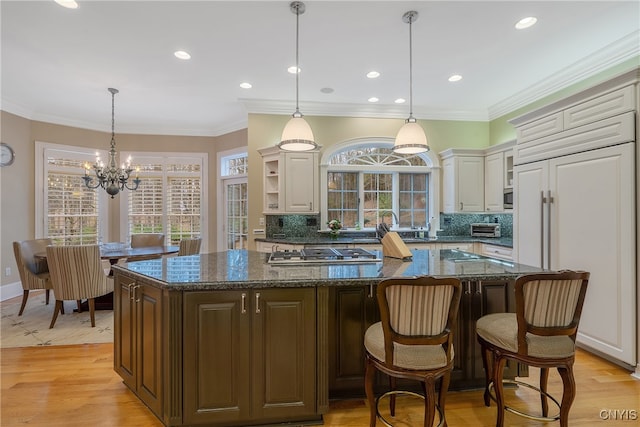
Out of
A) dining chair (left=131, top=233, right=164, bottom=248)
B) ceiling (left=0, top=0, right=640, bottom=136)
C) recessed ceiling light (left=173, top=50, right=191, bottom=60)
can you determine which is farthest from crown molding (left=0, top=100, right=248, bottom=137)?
dining chair (left=131, top=233, right=164, bottom=248)

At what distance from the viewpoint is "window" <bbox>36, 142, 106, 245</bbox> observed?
5.35 m

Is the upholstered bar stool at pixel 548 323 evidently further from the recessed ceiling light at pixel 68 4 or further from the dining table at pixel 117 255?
the dining table at pixel 117 255

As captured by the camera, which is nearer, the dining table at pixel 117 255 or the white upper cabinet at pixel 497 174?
the dining table at pixel 117 255

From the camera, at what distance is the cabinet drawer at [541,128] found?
3092 millimetres

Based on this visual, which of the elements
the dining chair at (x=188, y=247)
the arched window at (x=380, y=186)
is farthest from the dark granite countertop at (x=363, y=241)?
the dining chair at (x=188, y=247)

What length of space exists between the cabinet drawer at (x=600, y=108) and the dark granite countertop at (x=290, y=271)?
162cm

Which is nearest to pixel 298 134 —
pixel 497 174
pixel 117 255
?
pixel 117 255

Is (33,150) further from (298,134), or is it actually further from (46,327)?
(298,134)

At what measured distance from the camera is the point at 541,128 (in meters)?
3.29

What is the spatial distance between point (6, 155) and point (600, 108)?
7.67 metres

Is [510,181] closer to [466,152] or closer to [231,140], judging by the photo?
[466,152]

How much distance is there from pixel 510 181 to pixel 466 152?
802 mm

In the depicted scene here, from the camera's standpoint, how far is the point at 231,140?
6.09 m

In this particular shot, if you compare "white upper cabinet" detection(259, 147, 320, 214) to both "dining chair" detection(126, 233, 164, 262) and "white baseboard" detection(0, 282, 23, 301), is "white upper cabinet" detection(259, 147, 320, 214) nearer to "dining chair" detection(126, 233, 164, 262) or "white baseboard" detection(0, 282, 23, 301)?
"dining chair" detection(126, 233, 164, 262)
